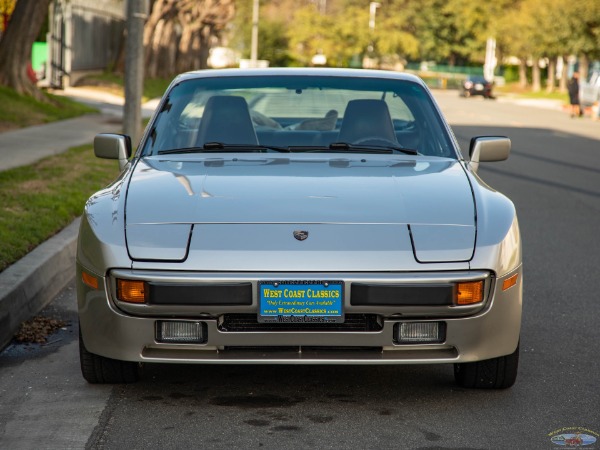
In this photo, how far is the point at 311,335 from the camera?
4.41 metres

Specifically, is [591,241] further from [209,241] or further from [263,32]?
[263,32]

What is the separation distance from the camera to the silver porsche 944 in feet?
14.4

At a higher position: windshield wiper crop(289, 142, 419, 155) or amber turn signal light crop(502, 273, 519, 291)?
windshield wiper crop(289, 142, 419, 155)

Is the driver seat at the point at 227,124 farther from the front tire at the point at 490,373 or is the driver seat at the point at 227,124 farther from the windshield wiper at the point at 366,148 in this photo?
the front tire at the point at 490,373

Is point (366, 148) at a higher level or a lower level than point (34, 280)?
higher

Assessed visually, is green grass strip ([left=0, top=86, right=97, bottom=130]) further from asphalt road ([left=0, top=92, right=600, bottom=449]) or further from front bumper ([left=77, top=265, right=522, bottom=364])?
front bumper ([left=77, top=265, right=522, bottom=364])

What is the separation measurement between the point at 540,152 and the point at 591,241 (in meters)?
11.5

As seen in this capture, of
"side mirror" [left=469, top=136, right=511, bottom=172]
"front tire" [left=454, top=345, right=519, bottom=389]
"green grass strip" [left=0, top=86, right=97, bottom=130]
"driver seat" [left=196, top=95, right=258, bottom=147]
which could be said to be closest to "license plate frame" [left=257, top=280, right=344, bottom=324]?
"front tire" [left=454, top=345, right=519, bottom=389]

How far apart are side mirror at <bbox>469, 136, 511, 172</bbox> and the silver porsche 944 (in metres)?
0.86

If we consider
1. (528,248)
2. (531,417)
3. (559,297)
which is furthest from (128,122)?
(531,417)

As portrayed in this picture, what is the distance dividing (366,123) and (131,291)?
81.6 inches

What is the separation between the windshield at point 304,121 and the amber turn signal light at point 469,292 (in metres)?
1.55

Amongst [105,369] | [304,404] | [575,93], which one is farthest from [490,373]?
[575,93]

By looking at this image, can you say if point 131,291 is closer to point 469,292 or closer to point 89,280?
point 89,280
